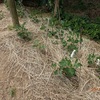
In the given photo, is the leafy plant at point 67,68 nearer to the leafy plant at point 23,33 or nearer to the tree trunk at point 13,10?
the leafy plant at point 23,33

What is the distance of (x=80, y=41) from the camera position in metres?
3.41

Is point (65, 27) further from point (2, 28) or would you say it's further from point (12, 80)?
point (12, 80)

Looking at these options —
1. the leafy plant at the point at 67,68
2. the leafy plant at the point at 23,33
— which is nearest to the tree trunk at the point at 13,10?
the leafy plant at the point at 23,33

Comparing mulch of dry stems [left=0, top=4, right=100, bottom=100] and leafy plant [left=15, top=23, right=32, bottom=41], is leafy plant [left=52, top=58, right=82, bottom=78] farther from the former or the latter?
leafy plant [left=15, top=23, right=32, bottom=41]

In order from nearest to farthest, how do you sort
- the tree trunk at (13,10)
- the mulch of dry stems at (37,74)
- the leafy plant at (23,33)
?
the mulch of dry stems at (37,74)
the leafy plant at (23,33)
the tree trunk at (13,10)

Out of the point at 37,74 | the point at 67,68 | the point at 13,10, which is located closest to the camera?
the point at 67,68

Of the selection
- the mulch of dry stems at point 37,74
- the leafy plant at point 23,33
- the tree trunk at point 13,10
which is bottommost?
the mulch of dry stems at point 37,74

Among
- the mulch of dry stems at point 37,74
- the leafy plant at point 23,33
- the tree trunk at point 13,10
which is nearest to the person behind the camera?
the mulch of dry stems at point 37,74

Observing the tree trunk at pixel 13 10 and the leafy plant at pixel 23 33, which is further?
the tree trunk at pixel 13 10

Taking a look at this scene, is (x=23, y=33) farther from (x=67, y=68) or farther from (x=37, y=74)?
(x=67, y=68)

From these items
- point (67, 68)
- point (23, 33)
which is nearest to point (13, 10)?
point (23, 33)

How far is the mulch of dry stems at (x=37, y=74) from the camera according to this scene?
103 inches

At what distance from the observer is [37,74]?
283 cm

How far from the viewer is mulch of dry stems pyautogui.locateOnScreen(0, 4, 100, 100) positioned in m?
2.62
